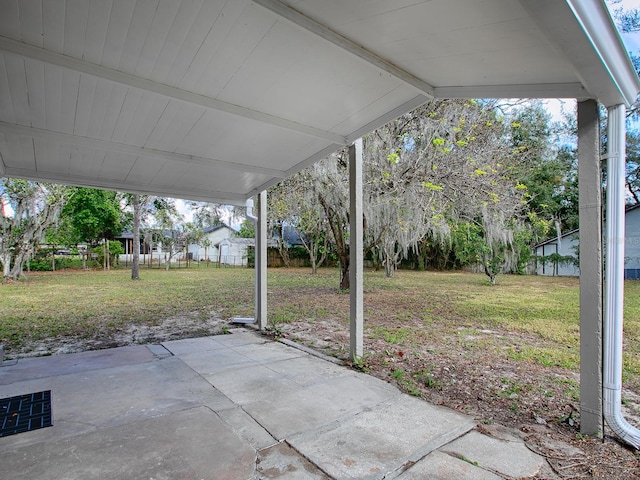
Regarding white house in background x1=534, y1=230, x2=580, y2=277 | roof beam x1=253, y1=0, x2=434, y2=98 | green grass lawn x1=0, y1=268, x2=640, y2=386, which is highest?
roof beam x1=253, y1=0, x2=434, y2=98

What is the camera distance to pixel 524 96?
221 centimetres

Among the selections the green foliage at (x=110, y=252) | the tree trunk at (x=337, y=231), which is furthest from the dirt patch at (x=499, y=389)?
the green foliage at (x=110, y=252)

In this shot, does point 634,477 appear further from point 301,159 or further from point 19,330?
point 19,330

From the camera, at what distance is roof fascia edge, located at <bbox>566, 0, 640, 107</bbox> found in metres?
1.42

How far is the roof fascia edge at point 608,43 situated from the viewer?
142 cm

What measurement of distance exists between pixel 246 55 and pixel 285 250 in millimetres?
18149

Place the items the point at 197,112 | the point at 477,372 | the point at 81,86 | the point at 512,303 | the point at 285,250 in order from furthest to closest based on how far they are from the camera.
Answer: the point at 285,250, the point at 512,303, the point at 477,372, the point at 197,112, the point at 81,86

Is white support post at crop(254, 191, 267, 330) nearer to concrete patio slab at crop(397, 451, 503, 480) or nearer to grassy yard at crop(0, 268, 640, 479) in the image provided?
grassy yard at crop(0, 268, 640, 479)

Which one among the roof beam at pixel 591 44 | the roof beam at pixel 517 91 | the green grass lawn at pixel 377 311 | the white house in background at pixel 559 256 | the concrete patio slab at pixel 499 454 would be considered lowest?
the green grass lawn at pixel 377 311

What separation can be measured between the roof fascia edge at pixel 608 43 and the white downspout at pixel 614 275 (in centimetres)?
13

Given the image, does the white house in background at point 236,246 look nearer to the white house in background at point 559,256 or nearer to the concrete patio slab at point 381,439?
the white house in background at point 559,256

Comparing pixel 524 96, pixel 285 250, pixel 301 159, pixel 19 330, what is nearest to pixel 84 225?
pixel 285 250

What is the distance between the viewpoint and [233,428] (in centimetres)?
217

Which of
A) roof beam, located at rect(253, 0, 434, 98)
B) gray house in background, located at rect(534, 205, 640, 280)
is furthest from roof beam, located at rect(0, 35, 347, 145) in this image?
gray house in background, located at rect(534, 205, 640, 280)
